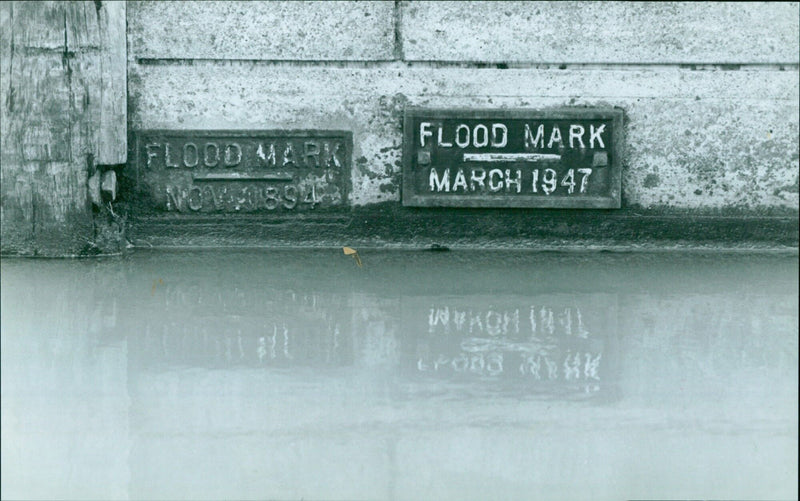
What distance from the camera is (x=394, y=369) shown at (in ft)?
9.81

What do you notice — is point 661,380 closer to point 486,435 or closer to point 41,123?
point 486,435

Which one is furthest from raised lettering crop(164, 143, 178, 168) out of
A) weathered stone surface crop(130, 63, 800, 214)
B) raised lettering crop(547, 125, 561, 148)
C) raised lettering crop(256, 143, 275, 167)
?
raised lettering crop(547, 125, 561, 148)

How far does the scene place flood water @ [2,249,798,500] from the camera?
2361mm

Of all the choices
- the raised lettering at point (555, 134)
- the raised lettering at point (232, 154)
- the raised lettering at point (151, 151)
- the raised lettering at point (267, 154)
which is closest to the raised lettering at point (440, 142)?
the raised lettering at point (555, 134)

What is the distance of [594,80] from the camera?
478 centimetres

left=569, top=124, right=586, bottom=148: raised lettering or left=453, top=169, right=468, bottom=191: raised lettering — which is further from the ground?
left=569, top=124, right=586, bottom=148: raised lettering

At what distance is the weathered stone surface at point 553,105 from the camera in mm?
4770

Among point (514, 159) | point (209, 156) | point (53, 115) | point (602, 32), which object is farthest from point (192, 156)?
point (602, 32)

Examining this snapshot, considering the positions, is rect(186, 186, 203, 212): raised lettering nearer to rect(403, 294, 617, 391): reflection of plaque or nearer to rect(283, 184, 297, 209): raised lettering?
rect(283, 184, 297, 209): raised lettering

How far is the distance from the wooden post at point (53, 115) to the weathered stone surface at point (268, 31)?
23cm

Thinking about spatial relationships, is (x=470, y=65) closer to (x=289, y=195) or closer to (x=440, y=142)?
(x=440, y=142)

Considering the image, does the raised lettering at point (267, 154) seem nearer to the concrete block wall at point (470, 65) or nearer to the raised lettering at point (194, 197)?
the concrete block wall at point (470, 65)

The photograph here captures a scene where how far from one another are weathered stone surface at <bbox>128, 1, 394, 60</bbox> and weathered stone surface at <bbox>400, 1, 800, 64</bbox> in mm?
164

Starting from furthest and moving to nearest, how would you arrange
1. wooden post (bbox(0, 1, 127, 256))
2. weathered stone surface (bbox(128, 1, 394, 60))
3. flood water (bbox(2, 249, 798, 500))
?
weathered stone surface (bbox(128, 1, 394, 60)) → wooden post (bbox(0, 1, 127, 256)) → flood water (bbox(2, 249, 798, 500))
